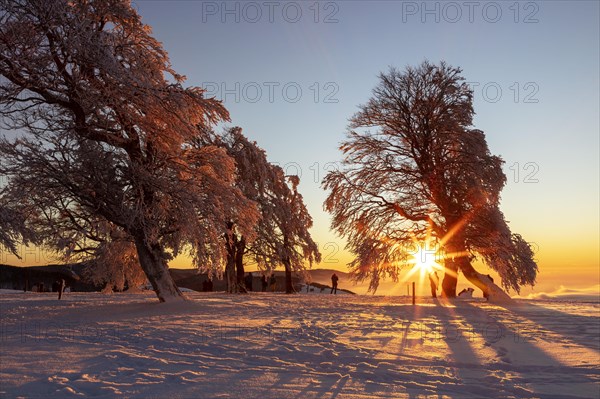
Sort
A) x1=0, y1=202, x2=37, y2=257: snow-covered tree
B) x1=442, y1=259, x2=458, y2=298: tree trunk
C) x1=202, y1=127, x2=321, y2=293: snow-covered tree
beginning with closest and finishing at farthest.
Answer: x1=0, y1=202, x2=37, y2=257: snow-covered tree, x1=442, y1=259, x2=458, y2=298: tree trunk, x1=202, y1=127, x2=321, y2=293: snow-covered tree

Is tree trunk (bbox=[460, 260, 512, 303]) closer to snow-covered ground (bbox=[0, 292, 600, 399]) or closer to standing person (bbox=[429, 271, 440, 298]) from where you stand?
standing person (bbox=[429, 271, 440, 298])

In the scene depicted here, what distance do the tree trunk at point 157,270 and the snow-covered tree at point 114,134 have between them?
0.12 ft

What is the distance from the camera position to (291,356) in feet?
30.0

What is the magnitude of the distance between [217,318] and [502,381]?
28.5ft

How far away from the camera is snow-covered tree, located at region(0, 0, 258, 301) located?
1662 cm

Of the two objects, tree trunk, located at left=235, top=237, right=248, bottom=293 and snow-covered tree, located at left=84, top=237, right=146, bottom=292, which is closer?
snow-covered tree, located at left=84, top=237, right=146, bottom=292

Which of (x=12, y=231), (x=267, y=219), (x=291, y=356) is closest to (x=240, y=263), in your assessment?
(x=267, y=219)

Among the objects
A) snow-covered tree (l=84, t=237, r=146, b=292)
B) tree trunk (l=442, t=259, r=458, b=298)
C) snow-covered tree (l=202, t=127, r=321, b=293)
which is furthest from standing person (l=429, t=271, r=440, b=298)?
snow-covered tree (l=84, t=237, r=146, b=292)

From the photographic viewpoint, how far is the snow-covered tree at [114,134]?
1662 cm

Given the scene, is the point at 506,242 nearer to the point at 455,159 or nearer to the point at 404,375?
the point at 455,159

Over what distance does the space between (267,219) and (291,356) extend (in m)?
24.3

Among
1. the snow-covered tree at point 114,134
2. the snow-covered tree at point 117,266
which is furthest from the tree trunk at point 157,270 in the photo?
the snow-covered tree at point 117,266

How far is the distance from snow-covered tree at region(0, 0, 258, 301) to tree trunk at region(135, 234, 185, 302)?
35mm

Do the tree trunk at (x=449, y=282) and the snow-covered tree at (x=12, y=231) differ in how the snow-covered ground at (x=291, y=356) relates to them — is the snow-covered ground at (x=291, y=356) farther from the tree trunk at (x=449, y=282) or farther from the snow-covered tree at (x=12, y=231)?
the tree trunk at (x=449, y=282)
